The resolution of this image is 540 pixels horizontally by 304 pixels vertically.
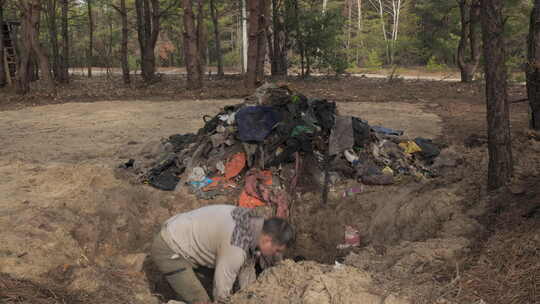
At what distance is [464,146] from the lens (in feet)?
21.0

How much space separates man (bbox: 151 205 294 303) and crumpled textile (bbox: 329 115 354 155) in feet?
9.10

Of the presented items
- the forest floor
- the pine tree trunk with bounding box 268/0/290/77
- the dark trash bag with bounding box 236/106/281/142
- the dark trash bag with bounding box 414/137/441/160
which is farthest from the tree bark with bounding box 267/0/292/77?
Result: the dark trash bag with bounding box 236/106/281/142

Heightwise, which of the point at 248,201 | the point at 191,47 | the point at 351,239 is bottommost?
the point at 351,239

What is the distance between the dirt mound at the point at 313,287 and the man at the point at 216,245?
17 centimetres

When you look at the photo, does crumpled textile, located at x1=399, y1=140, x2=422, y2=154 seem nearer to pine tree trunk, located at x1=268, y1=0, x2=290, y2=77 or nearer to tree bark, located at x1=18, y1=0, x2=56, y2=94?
tree bark, located at x1=18, y1=0, x2=56, y2=94

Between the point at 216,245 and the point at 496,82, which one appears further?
the point at 496,82

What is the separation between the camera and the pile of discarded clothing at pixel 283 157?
5555 millimetres

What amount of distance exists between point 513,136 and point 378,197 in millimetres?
2620

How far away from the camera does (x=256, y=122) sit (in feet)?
19.5

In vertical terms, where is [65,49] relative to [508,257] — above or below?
above

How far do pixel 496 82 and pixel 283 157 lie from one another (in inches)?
108

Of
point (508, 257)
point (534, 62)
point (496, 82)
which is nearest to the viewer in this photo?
point (508, 257)

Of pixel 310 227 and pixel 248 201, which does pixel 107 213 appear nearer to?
pixel 248 201

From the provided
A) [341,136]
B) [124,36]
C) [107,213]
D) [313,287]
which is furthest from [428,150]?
[124,36]
